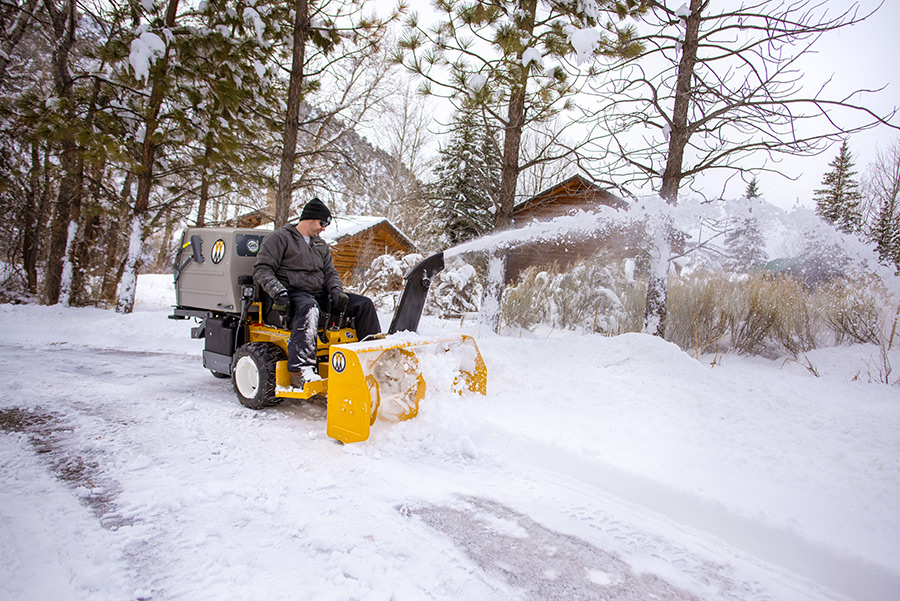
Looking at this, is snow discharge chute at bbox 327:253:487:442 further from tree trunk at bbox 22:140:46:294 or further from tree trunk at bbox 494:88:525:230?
tree trunk at bbox 22:140:46:294

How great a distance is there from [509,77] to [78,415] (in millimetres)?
6108

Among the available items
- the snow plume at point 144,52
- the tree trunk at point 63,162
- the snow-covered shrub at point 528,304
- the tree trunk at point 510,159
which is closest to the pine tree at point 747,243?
the snow-covered shrub at point 528,304

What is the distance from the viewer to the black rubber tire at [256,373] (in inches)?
158

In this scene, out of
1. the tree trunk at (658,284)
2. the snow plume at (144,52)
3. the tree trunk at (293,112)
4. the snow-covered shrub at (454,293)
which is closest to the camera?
the tree trunk at (658,284)

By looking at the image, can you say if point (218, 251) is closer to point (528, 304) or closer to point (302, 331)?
point (302, 331)

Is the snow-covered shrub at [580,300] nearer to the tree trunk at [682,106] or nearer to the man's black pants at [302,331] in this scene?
the tree trunk at [682,106]

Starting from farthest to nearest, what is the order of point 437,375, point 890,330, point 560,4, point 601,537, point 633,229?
point 560,4
point 633,229
point 890,330
point 437,375
point 601,537

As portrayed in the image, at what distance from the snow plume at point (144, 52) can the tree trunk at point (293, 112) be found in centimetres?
251

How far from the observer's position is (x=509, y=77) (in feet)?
21.0

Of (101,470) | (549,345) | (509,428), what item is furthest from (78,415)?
(549,345)

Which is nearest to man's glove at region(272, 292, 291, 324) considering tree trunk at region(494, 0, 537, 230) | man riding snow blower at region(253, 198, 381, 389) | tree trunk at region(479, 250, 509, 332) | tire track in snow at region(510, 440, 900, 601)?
man riding snow blower at region(253, 198, 381, 389)

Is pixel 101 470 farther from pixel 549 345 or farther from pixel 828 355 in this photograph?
pixel 828 355

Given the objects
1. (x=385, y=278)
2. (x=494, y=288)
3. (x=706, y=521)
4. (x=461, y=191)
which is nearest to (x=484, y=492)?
(x=706, y=521)

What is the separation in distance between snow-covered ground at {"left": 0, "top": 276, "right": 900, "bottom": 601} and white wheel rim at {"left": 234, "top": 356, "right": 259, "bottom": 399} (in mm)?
202
